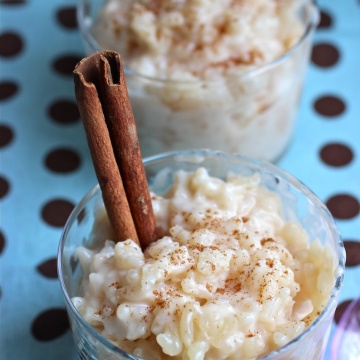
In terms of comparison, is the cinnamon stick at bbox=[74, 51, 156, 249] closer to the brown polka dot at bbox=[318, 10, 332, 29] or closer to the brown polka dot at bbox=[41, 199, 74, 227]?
the brown polka dot at bbox=[41, 199, 74, 227]

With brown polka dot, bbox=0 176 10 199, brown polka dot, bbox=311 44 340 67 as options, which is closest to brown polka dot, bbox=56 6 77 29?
brown polka dot, bbox=0 176 10 199

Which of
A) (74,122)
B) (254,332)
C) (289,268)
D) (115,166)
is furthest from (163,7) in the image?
(254,332)

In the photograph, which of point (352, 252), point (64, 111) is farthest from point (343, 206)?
point (64, 111)

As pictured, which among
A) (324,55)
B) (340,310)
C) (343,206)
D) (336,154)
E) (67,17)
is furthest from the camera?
(67,17)

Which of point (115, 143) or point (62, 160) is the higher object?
point (115, 143)

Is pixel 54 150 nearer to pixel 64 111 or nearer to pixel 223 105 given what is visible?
pixel 64 111

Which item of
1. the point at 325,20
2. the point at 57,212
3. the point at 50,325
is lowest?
the point at 50,325
